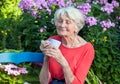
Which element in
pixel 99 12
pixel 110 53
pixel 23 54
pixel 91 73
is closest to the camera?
pixel 23 54

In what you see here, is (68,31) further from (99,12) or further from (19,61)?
(99,12)

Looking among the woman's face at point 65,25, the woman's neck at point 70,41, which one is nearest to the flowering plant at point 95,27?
the woman's neck at point 70,41

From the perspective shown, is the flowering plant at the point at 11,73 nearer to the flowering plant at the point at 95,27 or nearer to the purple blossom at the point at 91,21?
the flowering plant at the point at 95,27

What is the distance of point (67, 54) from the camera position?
11.2 ft

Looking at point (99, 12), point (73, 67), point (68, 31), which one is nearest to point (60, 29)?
point (68, 31)

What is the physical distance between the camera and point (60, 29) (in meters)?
3.34

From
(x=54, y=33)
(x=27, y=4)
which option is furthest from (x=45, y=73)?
(x=27, y=4)

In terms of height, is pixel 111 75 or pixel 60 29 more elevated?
pixel 60 29

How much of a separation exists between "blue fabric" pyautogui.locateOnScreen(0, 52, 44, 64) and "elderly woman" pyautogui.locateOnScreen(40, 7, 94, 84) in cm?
33

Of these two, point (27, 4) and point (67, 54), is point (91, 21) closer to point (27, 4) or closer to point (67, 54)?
point (27, 4)

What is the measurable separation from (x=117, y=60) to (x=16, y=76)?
46.9 inches

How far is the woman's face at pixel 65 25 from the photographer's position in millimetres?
3303

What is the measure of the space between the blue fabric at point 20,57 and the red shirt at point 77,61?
0.35 metres

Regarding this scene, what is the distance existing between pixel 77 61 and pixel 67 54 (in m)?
0.11
